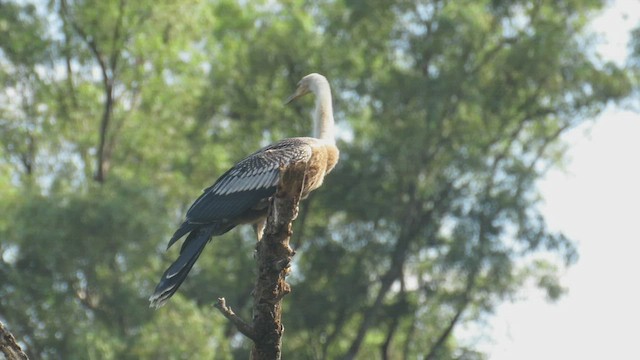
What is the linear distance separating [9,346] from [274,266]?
146 cm

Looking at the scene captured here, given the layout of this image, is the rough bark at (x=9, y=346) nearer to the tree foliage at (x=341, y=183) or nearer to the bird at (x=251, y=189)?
the bird at (x=251, y=189)

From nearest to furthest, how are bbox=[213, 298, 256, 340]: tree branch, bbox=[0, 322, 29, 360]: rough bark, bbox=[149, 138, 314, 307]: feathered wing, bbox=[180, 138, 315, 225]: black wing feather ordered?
bbox=[0, 322, 29, 360]: rough bark < bbox=[213, 298, 256, 340]: tree branch < bbox=[149, 138, 314, 307]: feathered wing < bbox=[180, 138, 315, 225]: black wing feather

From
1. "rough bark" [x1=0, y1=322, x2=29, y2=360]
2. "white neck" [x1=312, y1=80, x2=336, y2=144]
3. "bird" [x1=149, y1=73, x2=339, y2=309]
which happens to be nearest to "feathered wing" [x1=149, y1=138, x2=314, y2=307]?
"bird" [x1=149, y1=73, x2=339, y2=309]

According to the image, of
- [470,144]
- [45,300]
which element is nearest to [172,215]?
[45,300]

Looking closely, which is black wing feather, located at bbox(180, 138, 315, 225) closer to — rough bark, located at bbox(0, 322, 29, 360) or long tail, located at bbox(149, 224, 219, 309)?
long tail, located at bbox(149, 224, 219, 309)

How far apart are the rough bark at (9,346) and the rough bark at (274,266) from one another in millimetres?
1158

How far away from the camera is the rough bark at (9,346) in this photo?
6219 millimetres

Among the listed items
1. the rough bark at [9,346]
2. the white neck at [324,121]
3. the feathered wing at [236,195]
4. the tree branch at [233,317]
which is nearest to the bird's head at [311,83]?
the white neck at [324,121]

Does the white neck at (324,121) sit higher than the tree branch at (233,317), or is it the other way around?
the white neck at (324,121)

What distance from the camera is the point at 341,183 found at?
22719 mm

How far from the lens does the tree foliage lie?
72.8 ft

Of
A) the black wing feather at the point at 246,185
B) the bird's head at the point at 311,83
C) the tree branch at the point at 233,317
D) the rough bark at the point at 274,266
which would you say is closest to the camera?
the tree branch at the point at 233,317

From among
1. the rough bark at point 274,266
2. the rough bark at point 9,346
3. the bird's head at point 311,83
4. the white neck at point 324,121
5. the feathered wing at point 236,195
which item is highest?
the bird's head at point 311,83

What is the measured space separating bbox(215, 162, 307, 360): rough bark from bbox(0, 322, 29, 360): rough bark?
1158 mm
